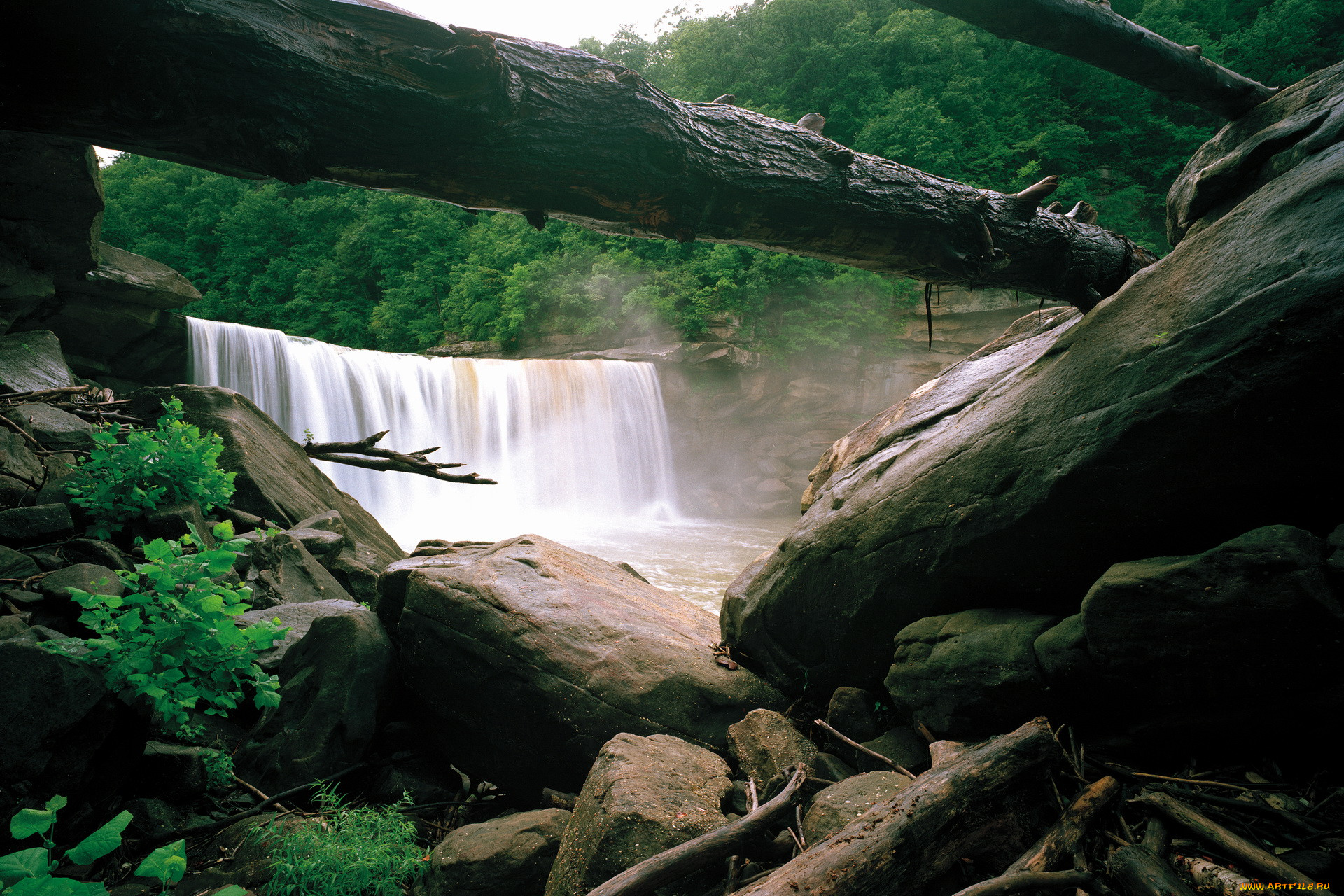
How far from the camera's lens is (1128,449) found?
7.13ft

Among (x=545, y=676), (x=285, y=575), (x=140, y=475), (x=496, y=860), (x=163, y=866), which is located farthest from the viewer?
(x=285, y=575)

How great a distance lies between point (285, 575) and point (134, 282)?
31.3ft

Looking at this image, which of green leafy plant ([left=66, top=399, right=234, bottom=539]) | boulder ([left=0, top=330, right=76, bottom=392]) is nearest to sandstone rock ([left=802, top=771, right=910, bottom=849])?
green leafy plant ([left=66, top=399, right=234, bottom=539])

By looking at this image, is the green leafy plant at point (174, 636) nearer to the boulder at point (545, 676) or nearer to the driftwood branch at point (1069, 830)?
the boulder at point (545, 676)

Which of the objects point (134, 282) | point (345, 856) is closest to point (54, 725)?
point (345, 856)

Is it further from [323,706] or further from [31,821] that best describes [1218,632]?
[323,706]

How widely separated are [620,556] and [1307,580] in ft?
34.5

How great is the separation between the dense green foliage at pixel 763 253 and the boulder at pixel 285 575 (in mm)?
14669

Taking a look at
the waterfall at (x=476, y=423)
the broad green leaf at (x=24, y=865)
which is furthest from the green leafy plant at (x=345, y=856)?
the waterfall at (x=476, y=423)

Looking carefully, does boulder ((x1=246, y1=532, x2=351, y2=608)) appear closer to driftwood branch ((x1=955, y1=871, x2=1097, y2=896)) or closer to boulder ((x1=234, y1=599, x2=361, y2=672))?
boulder ((x1=234, y1=599, x2=361, y2=672))

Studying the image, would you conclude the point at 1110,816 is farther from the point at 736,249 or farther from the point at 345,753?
the point at 736,249

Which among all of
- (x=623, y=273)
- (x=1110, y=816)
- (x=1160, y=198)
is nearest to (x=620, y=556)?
(x=1110, y=816)

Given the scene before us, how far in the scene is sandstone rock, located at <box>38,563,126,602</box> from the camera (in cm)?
290

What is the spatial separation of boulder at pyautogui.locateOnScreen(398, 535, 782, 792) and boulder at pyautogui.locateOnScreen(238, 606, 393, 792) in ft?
0.75
